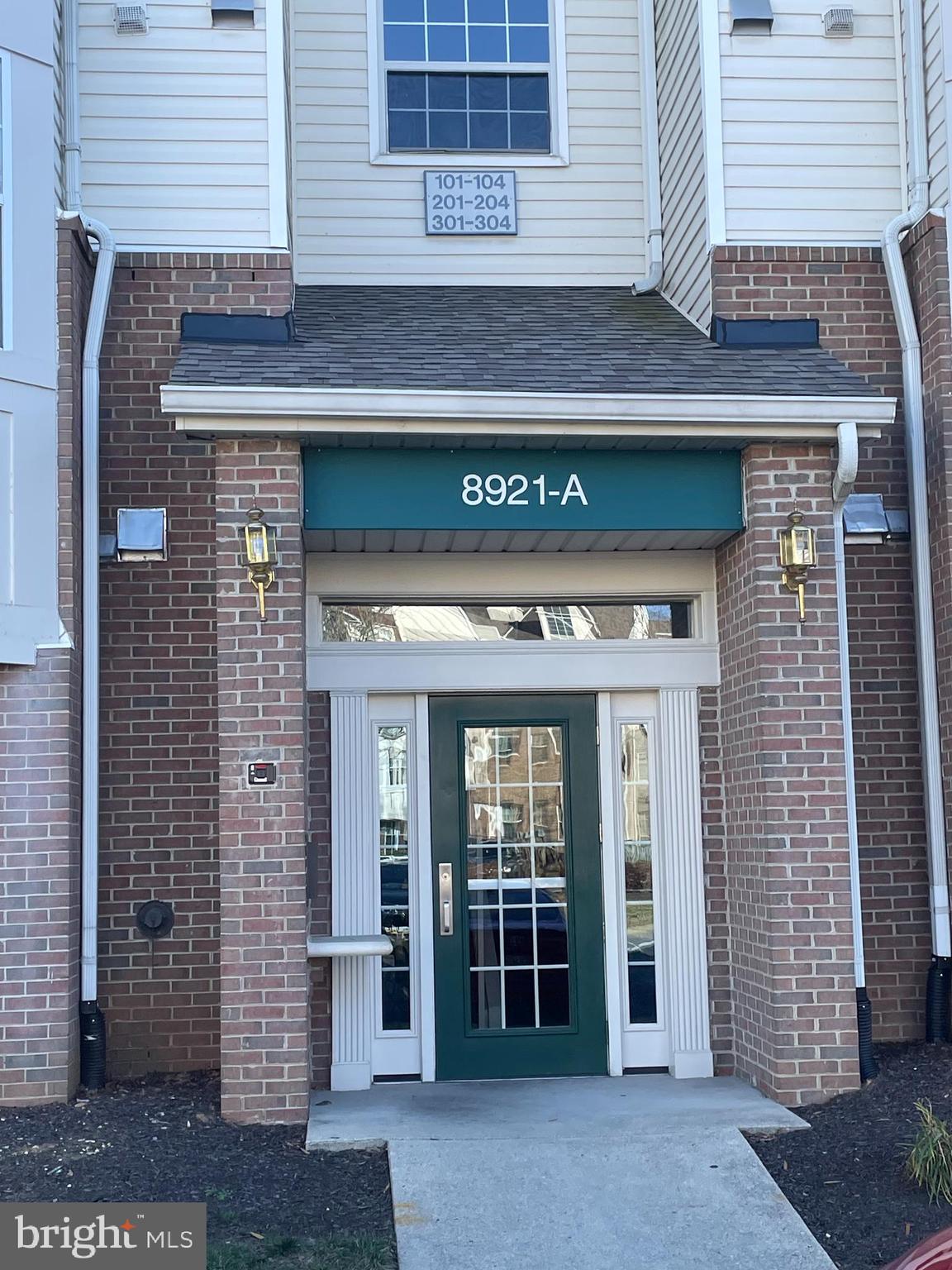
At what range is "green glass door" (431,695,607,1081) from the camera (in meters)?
7.96

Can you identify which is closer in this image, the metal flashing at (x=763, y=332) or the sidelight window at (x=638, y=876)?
the sidelight window at (x=638, y=876)

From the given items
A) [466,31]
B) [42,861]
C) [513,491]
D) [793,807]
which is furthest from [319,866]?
[466,31]

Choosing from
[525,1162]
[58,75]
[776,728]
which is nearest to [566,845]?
[776,728]

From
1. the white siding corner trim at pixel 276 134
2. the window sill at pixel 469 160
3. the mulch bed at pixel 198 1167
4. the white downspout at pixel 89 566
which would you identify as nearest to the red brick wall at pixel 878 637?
the window sill at pixel 469 160

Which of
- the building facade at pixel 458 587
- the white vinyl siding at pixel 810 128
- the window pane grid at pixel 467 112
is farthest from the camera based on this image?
the window pane grid at pixel 467 112

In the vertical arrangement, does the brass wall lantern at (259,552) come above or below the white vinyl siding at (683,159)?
below

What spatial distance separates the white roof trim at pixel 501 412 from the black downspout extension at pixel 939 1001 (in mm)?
3090

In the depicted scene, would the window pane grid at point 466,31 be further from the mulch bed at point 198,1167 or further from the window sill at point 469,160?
the mulch bed at point 198,1167

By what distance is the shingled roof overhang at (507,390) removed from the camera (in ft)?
22.5

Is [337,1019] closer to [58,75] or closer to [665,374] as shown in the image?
[665,374]

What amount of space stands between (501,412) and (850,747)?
8.57 ft

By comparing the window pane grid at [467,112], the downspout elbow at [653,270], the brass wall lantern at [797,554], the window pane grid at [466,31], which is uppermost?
the window pane grid at [466,31]

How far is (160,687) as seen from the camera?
26.2 feet

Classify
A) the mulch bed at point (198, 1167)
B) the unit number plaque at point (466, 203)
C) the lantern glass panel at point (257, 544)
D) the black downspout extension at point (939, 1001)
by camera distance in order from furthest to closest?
the unit number plaque at point (466, 203)
the black downspout extension at point (939, 1001)
the lantern glass panel at point (257, 544)
the mulch bed at point (198, 1167)
